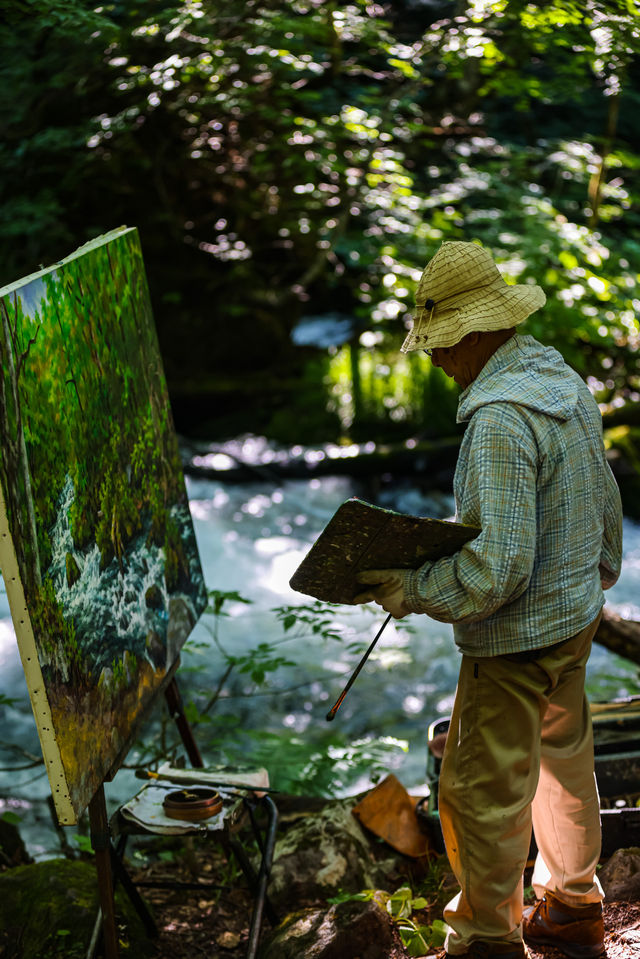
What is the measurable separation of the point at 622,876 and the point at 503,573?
133 cm

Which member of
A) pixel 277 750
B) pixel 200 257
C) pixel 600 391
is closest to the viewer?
pixel 277 750

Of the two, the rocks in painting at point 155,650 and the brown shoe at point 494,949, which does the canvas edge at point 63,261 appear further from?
the brown shoe at point 494,949

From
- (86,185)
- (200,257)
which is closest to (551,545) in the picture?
(86,185)

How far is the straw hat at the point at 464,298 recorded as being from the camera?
2047 millimetres

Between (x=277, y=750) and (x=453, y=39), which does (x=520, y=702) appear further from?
(x=453, y=39)

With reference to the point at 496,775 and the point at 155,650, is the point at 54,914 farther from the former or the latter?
the point at 496,775

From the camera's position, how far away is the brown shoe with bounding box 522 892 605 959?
232 cm

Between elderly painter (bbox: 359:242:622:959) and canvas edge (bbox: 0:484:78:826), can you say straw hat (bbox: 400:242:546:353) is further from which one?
canvas edge (bbox: 0:484:78:826)

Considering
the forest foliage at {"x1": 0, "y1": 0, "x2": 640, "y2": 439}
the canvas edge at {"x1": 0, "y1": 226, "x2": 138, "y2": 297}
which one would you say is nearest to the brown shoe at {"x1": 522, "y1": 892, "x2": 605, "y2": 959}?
the canvas edge at {"x1": 0, "y1": 226, "x2": 138, "y2": 297}

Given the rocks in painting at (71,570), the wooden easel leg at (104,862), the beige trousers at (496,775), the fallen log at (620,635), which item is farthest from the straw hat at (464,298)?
the fallen log at (620,635)

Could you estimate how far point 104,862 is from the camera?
2.11 metres

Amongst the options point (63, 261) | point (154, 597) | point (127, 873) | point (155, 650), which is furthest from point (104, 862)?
point (63, 261)

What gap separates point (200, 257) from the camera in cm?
1004

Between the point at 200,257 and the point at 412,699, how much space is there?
6.10 meters
